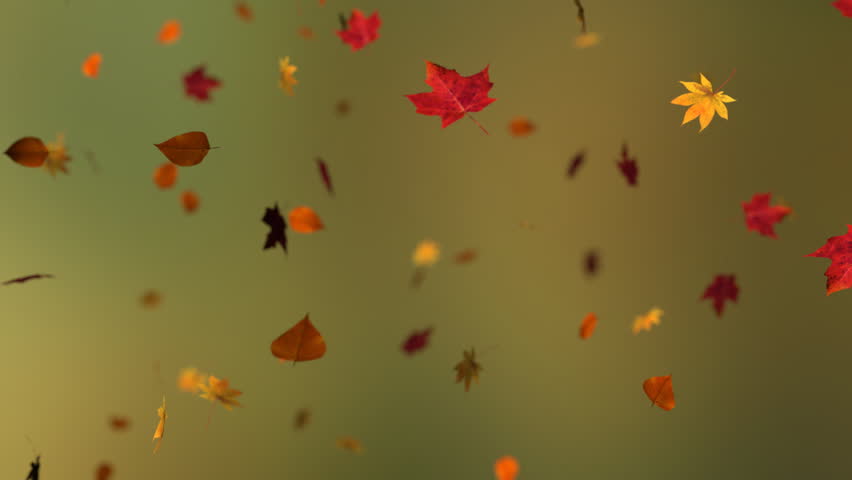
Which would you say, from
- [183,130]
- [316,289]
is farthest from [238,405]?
[183,130]

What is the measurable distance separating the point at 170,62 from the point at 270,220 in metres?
0.39

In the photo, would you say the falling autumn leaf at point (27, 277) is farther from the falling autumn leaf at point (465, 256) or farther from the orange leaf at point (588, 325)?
the orange leaf at point (588, 325)

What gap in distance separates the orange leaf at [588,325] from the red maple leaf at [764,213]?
0.36 metres

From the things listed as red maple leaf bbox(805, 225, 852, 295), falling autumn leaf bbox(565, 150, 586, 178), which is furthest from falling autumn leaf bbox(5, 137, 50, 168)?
red maple leaf bbox(805, 225, 852, 295)

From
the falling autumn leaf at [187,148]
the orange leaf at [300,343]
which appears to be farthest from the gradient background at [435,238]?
the falling autumn leaf at [187,148]

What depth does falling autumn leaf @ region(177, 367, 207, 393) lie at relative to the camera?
1230 millimetres

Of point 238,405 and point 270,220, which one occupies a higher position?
point 270,220

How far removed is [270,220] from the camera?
1186 mm

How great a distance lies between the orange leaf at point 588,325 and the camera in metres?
1.26

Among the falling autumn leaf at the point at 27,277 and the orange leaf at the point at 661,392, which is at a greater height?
the falling autumn leaf at the point at 27,277

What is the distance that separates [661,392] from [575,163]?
1.56 feet

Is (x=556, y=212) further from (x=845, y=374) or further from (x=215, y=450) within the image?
(x=215, y=450)

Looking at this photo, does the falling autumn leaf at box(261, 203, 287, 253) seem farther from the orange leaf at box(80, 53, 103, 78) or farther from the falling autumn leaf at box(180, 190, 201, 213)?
the orange leaf at box(80, 53, 103, 78)

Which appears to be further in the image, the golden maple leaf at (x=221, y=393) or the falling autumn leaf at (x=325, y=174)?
the falling autumn leaf at (x=325, y=174)
